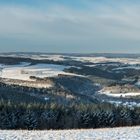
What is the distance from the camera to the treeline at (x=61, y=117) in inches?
3002

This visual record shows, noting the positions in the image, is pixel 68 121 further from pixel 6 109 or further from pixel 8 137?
pixel 8 137

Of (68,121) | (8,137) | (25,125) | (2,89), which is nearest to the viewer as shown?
(8,137)

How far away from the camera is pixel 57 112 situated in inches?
3428

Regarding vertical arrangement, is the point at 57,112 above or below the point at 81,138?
below

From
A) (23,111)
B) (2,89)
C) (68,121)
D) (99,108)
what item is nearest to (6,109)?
(23,111)

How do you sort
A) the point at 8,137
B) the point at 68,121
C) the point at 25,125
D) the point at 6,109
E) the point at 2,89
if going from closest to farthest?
the point at 8,137
the point at 25,125
the point at 6,109
the point at 68,121
the point at 2,89

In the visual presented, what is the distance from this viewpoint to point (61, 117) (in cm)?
8588

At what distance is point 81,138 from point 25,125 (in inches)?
1586

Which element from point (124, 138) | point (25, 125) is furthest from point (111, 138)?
point (25, 125)

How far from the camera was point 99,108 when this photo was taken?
88.8 metres

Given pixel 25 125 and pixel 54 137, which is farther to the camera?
pixel 25 125

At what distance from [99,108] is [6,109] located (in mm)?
16715

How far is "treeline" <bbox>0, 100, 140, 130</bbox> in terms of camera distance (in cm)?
7625

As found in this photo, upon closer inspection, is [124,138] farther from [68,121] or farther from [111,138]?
[68,121]
